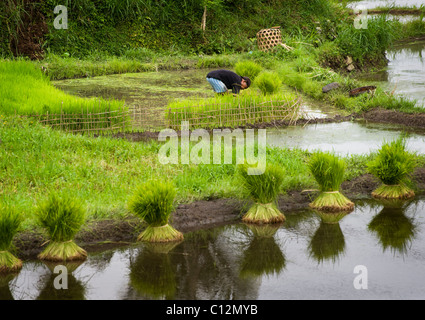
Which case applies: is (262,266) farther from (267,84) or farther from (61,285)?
(267,84)

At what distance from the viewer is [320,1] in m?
19.4

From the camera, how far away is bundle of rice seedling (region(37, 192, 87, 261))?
4652mm

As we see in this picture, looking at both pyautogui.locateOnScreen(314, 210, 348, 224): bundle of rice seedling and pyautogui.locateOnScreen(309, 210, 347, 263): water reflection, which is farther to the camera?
pyautogui.locateOnScreen(314, 210, 348, 224): bundle of rice seedling

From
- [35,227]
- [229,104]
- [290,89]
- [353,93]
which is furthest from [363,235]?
[290,89]

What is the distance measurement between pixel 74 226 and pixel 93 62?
10286 millimetres

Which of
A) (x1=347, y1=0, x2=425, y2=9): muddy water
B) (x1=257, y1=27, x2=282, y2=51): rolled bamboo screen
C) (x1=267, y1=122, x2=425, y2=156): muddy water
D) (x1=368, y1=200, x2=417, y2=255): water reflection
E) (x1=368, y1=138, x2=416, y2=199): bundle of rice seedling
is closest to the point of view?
(x1=368, y1=200, x2=417, y2=255): water reflection

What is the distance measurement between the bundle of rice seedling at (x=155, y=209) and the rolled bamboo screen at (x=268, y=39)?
1128cm

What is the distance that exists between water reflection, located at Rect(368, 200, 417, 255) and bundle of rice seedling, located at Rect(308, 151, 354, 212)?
361 millimetres

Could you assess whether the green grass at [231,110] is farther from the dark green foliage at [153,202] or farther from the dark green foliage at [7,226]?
the dark green foliage at [7,226]

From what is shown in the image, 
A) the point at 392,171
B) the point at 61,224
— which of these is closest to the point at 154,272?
the point at 61,224

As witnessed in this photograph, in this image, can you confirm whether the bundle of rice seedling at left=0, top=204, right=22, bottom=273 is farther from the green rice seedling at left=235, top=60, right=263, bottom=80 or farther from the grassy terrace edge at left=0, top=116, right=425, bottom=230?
the green rice seedling at left=235, top=60, right=263, bottom=80

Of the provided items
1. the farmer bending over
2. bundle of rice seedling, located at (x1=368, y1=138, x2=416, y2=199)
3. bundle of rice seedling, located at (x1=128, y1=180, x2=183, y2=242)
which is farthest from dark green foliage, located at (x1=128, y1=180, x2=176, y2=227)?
the farmer bending over

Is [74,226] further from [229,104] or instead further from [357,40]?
[357,40]

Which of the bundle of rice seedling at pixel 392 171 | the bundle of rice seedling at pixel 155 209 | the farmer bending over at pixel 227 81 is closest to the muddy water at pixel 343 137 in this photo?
the bundle of rice seedling at pixel 392 171
